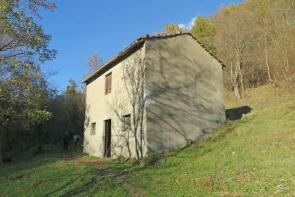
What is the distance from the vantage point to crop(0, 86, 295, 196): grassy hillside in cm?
997

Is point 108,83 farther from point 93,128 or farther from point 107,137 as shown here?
point 93,128

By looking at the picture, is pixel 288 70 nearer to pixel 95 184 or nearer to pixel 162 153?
pixel 162 153

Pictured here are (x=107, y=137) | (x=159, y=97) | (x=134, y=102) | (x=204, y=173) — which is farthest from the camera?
(x=107, y=137)

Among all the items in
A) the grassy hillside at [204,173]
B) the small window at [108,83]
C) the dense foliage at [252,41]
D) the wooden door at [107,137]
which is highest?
the dense foliage at [252,41]

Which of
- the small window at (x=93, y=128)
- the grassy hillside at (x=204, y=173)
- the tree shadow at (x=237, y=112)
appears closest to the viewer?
the grassy hillside at (x=204, y=173)

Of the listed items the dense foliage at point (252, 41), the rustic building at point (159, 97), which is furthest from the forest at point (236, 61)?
the rustic building at point (159, 97)

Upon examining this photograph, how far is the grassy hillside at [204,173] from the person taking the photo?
9.97 metres

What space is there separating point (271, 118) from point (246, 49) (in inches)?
696

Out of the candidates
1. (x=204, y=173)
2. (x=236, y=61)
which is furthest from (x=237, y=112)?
(x=204, y=173)

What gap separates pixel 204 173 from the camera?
1205 centimetres

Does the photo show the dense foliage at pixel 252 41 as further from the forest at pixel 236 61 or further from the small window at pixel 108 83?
the small window at pixel 108 83

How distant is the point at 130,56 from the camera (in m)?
19.4

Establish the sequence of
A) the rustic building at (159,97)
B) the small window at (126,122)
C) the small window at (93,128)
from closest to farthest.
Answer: the rustic building at (159,97) < the small window at (126,122) < the small window at (93,128)

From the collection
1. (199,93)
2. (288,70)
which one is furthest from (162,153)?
(288,70)
